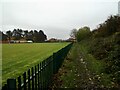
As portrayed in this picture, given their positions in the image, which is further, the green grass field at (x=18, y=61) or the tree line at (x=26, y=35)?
the tree line at (x=26, y=35)

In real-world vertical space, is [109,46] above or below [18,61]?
above

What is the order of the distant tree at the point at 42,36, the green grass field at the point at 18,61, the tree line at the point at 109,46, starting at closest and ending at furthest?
1. the tree line at the point at 109,46
2. the green grass field at the point at 18,61
3. the distant tree at the point at 42,36

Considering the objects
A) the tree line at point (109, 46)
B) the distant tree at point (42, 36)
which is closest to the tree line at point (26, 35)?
the distant tree at point (42, 36)

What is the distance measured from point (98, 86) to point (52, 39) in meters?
177

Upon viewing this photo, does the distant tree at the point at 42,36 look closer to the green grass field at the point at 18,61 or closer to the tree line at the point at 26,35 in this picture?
the tree line at the point at 26,35

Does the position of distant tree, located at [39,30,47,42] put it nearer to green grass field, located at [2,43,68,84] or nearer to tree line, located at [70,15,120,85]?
tree line, located at [70,15,120,85]

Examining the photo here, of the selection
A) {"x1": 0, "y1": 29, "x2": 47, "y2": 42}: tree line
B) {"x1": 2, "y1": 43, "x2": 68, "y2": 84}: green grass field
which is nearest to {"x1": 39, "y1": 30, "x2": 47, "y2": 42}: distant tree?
{"x1": 0, "y1": 29, "x2": 47, "y2": 42}: tree line

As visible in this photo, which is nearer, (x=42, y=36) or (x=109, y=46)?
(x=109, y=46)

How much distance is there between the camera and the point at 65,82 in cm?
1127

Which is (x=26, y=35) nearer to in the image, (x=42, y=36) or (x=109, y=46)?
(x=42, y=36)

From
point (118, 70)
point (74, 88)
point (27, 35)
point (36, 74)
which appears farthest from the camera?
point (27, 35)

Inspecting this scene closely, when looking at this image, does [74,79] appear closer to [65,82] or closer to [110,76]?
[65,82]

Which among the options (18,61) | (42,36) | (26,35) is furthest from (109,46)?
(26,35)

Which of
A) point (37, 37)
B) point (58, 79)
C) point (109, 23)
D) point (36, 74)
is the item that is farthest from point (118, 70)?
point (37, 37)
